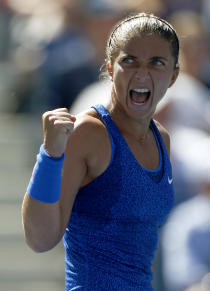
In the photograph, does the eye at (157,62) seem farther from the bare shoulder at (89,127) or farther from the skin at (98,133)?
the bare shoulder at (89,127)

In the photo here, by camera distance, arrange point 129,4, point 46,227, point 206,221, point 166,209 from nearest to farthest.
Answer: point 46,227, point 166,209, point 206,221, point 129,4

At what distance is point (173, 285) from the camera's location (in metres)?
4.94

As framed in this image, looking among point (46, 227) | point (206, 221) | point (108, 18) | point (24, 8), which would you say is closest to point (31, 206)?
point (46, 227)

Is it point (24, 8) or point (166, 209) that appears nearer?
point (166, 209)

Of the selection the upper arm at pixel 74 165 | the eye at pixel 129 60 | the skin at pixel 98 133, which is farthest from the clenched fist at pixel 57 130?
the eye at pixel 129 60

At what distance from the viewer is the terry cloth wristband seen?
2.38 meters

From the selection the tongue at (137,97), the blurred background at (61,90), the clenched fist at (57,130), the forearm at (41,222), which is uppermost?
the blurred background at (61,90)

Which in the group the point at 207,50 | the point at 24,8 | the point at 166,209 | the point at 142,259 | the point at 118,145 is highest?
the point at 24,8

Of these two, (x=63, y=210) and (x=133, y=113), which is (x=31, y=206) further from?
(x=133, y=113)

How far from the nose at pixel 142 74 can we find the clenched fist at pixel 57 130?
35 cm

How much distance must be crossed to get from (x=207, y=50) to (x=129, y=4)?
0.96 metres

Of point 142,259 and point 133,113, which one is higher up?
point 133,113

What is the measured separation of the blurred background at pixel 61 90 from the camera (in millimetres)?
5434

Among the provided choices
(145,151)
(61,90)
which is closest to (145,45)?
(145,151)
